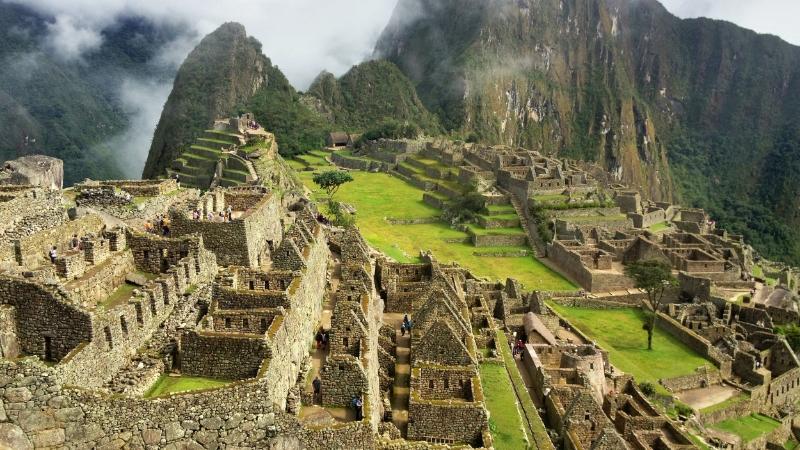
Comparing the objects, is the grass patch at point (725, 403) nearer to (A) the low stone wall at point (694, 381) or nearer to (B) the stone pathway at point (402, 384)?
(A) the low stone wall at point (694, 381)

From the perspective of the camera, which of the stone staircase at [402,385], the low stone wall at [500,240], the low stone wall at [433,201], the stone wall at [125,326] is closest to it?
the stone wall at [125,326]

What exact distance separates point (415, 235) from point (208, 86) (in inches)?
2801

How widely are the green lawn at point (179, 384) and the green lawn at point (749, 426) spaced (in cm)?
2664

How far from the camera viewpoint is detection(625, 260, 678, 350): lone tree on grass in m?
43.0

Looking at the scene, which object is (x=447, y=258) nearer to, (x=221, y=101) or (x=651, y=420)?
(x=651, y=420)

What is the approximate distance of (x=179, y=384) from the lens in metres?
12.2

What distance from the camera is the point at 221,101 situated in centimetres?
11594

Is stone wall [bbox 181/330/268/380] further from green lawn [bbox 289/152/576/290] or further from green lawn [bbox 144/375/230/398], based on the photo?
green lawn [bbox 289/152/576/290]

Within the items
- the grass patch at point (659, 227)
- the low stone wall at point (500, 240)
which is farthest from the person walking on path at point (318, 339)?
the grass patch at point (659, 227)

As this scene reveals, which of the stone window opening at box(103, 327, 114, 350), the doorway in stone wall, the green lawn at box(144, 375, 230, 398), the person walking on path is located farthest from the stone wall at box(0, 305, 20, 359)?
the person walking on path

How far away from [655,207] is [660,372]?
136ft

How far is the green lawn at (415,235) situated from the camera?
165ft

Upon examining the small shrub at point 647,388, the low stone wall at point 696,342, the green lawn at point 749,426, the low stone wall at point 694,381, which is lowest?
the green lawn at point 749,426

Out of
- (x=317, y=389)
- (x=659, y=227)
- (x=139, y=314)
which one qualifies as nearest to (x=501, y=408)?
(x=317, y=389)
